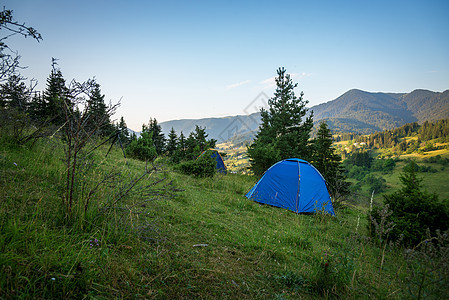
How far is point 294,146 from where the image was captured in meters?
20.8

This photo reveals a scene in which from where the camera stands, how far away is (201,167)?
9328mm

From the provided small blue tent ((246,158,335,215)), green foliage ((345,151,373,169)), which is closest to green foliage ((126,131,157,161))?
small blue tent ((246,158,335,215))

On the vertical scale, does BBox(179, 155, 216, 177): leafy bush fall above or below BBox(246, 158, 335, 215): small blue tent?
above

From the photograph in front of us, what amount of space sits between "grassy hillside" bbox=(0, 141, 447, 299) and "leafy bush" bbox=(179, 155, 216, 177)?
17.5 feet

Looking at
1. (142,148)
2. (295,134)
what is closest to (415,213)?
(142,148)

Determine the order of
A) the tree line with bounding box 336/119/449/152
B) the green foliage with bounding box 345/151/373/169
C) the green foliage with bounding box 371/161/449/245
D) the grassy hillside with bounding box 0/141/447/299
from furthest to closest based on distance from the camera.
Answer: the tree line with bounding box 336/119/449/152, the green foliage with bounding box 345/151/373/169, the green foliage with bounding box 371/161/449/245, the grassy hillside with bounding box 0/141/447/299

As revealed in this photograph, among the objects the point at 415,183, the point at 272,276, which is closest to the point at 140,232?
the point at 272,276

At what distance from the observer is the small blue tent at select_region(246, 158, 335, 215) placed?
6980 millimetres

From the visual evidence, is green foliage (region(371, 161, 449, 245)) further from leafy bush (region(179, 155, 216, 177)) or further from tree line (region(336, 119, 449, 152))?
tree line (region(336, 119, 449, 152))

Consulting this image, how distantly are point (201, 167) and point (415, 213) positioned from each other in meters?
7.37

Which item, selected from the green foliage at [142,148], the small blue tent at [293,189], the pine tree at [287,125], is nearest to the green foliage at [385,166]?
the pine tree at [287,125]

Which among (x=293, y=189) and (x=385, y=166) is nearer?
(x=293, y=189)

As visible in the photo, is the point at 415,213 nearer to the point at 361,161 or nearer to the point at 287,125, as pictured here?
the point at 287,125

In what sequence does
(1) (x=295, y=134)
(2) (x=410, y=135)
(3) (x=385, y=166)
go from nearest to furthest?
(1) (x=295, y=134)
(3) (x=385, y=166)
(2) (x=410, y=135)
